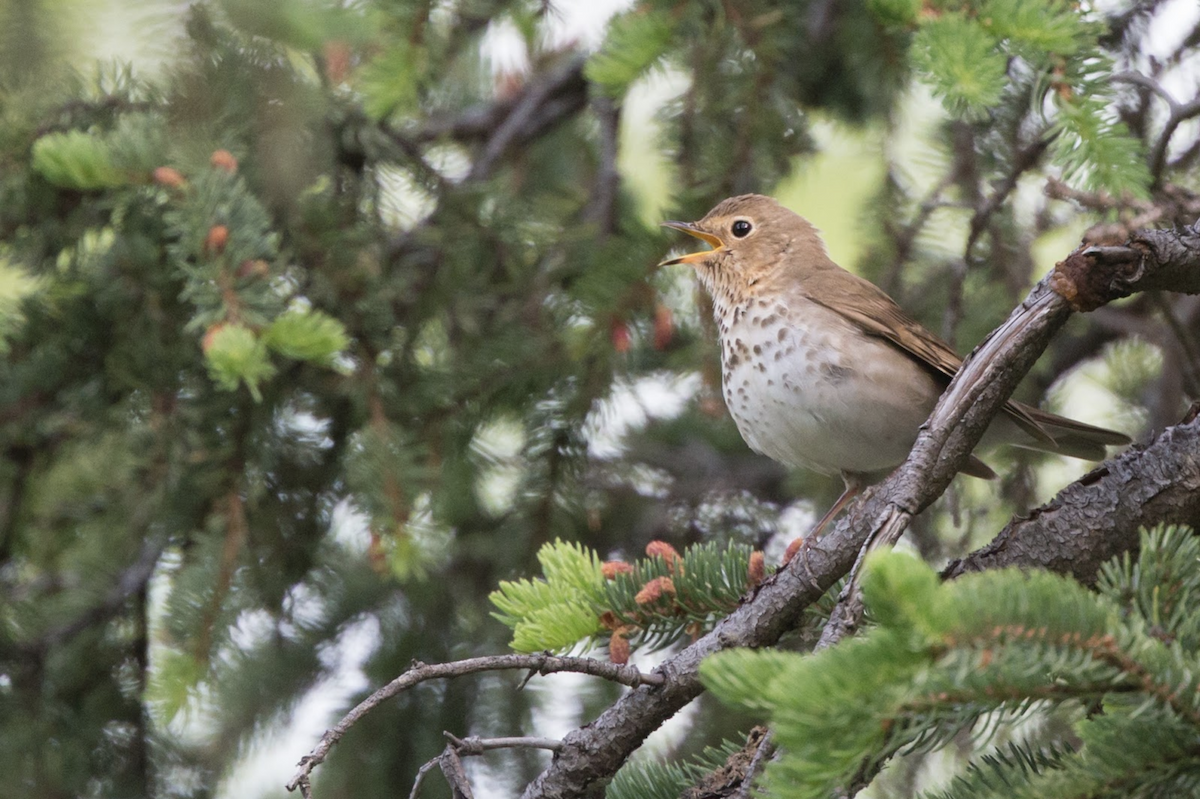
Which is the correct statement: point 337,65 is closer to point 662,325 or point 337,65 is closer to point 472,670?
point 662,325

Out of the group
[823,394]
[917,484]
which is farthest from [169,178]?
[917,484]

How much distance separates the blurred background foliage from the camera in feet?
9.68

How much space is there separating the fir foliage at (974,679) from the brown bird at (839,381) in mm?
1554

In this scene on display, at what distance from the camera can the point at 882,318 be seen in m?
3.24

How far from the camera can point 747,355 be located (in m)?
3.20

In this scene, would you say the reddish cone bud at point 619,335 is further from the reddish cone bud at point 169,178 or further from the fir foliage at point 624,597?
the reddish cone bud at point 169,178

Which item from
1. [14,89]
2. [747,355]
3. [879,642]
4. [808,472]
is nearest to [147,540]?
[14,89]

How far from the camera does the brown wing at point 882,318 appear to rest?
10.3ft

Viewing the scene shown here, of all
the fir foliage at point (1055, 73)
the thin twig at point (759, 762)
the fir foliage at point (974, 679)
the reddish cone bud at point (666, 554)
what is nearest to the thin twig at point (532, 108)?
the fir foliage at point (1055, 73)

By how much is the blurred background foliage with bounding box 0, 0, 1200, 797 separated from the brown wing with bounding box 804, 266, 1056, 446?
220 mm

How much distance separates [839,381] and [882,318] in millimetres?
311

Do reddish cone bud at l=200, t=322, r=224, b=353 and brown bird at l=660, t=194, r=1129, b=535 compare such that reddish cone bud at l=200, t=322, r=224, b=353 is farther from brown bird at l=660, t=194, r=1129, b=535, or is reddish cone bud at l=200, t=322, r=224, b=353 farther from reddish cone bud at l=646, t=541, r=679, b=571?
brown bird at l=660, t=194, r=1129, b=535

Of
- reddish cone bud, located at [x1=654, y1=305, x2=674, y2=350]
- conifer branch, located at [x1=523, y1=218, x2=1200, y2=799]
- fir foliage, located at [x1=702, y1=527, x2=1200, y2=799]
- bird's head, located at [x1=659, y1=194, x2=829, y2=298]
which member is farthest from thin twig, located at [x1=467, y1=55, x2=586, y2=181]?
fir foliage, located at [x1=702, y1=527, x2=1200, y2=799]

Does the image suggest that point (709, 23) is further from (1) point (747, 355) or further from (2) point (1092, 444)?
(2) point (1092, 444)
